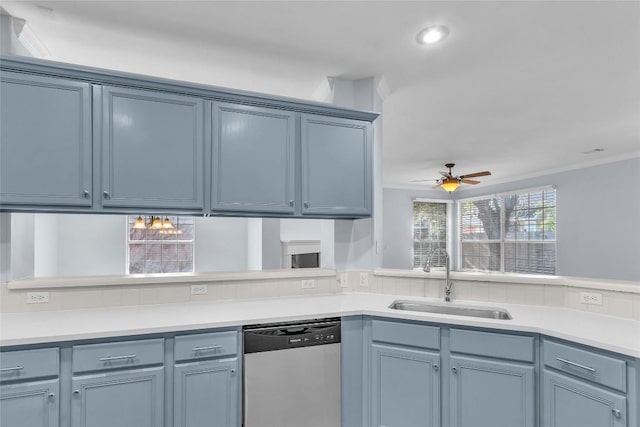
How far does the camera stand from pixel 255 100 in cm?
241

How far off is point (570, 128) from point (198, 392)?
15.3 feet

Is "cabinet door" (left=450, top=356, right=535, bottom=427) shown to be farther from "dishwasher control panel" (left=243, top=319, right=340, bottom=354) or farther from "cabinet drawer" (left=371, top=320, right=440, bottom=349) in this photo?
"dishwasher control panel" (left=243, top=319, right=340, bottom=354)

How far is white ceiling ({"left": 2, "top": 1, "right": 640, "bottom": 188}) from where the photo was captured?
6.81ft

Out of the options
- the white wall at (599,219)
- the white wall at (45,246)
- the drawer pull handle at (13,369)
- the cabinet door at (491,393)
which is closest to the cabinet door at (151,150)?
the drawer pull handle at (13,369)

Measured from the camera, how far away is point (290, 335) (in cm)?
207

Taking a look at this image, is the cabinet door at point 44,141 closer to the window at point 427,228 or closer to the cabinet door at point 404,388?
the cabinet door at point 404,388

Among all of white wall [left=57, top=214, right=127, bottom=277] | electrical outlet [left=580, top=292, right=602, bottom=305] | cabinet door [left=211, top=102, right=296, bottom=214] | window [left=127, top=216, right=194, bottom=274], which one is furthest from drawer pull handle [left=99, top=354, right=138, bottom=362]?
white wall [left=57, top=214, right=127, bottom=277]

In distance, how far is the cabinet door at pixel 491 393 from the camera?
1.89m

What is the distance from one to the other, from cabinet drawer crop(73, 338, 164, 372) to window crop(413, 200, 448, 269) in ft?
23.9

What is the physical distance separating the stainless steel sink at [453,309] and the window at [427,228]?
6.06 meters

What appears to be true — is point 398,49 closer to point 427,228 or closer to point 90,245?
point 90,245

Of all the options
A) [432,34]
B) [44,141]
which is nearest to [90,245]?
[44,141]

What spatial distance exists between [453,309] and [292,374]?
1.21 m

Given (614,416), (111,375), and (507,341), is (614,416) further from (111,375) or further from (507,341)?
(111,375)
